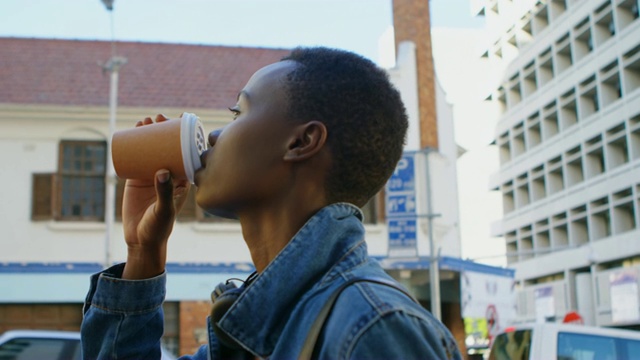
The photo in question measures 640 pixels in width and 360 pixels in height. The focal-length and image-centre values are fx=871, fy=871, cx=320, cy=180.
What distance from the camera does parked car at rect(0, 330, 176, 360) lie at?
8203 mm

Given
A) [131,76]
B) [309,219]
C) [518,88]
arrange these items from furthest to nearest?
[518,88], [131,76], [309,219]

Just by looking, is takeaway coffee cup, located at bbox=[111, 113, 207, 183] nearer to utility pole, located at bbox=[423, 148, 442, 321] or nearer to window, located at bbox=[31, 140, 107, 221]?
utility pole, located at bbox=[423, 148, 442, 321]

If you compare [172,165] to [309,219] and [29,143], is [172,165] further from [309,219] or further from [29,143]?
[29,143]

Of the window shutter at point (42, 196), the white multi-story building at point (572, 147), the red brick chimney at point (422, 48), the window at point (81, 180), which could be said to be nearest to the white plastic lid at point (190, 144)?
the window shutter at point (42, 196)

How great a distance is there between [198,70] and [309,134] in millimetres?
20861

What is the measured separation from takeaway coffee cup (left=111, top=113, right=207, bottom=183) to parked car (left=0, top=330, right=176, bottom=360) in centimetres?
676

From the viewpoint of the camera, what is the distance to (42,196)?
18.6 metres

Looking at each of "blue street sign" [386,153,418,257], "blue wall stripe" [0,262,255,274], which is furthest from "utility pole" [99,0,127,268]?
"blue street sign" [386,153,418,257]

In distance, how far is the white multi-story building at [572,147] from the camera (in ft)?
134

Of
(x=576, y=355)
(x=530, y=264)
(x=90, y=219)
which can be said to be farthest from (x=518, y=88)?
(x=576, y=355)

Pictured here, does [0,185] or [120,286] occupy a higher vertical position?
[0,185]

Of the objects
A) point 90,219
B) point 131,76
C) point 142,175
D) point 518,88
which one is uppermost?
point 518,88

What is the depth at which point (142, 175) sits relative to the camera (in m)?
1.75

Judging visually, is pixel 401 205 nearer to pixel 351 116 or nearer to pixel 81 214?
pixel 81 214
